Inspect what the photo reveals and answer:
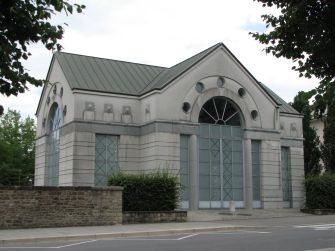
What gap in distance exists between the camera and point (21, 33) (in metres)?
7.82

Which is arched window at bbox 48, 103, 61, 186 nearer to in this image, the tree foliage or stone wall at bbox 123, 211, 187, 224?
stone wall at bbox 123, 211, 187, 224

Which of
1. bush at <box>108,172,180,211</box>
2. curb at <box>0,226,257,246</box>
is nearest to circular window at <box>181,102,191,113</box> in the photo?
bush at <box>108,172,180,211</box>

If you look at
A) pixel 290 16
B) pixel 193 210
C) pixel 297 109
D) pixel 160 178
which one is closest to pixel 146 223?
pixel 160 178

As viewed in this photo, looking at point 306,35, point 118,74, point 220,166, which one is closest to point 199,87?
point 220,166

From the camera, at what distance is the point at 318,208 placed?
32.5m

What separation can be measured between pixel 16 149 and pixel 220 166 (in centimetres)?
3270

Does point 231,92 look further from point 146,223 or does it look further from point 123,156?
point 146,223

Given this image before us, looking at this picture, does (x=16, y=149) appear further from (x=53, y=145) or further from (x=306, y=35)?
(x=306, y=35)

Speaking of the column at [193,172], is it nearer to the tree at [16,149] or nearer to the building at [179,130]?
the building at [179,130]

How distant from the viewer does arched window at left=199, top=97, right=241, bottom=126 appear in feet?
111

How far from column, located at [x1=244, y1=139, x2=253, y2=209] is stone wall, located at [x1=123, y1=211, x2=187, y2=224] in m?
9.41

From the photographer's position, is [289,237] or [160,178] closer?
[289,237]

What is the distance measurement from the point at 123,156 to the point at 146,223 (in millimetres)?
8786

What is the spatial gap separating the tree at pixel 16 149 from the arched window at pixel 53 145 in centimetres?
1998
